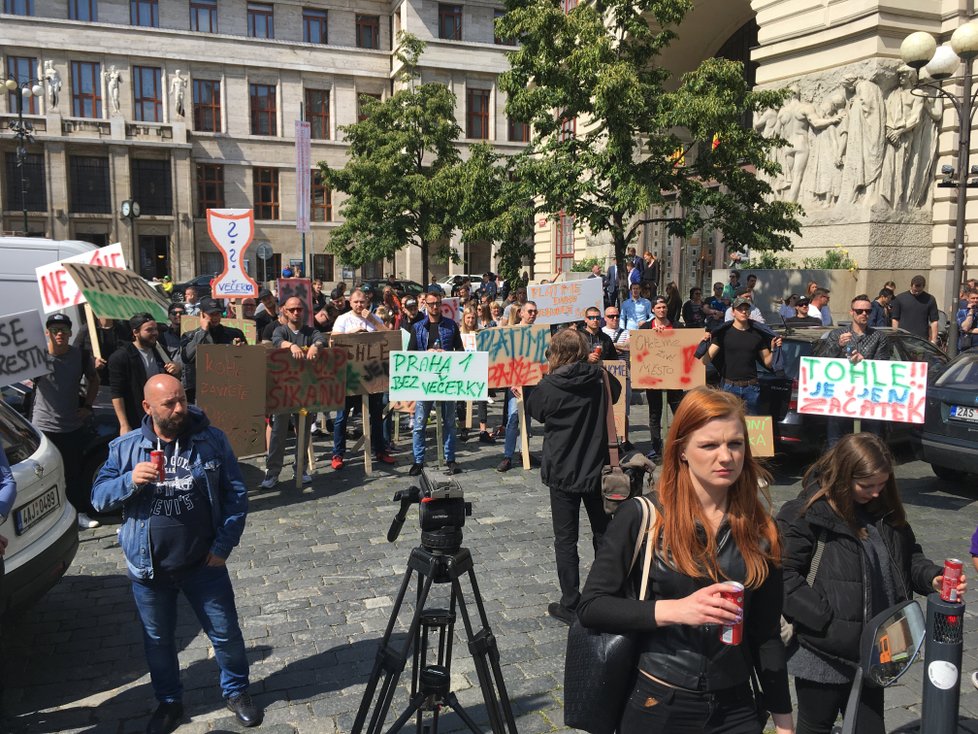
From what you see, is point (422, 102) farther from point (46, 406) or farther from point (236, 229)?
point (46, 406)

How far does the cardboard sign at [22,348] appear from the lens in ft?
20.9

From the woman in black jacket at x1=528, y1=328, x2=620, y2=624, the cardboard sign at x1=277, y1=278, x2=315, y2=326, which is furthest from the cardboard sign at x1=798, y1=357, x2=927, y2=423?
the cardboard sign at x1=277, y1=278, x2=315, y2=326

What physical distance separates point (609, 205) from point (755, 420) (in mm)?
7412

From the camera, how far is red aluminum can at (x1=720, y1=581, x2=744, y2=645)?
2.07 m

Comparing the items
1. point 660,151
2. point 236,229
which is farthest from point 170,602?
point 660,151

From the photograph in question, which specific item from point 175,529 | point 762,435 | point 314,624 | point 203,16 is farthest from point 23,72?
point 175,529

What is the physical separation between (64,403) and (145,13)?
45.3m

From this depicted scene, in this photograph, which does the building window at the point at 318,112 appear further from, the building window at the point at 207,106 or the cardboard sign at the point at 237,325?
the cardboard sign at the point at 237,325

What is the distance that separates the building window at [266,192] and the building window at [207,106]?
348 centimetres

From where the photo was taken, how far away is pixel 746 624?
7.89ft

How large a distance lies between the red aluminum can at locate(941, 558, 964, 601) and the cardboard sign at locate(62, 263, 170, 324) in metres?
7.29

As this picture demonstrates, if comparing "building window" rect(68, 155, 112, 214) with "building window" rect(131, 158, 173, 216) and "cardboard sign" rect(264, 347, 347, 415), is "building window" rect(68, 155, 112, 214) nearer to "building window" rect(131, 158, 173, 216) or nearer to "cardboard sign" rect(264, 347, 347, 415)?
"building window" rect(131, 158, 173, 216)

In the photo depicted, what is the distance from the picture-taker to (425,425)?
8.81 metres

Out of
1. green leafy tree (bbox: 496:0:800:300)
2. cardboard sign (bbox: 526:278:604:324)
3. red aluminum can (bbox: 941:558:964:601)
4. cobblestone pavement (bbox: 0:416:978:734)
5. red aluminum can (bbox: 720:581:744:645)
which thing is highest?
green leafy tree (bbox: 496:0:800:300)
